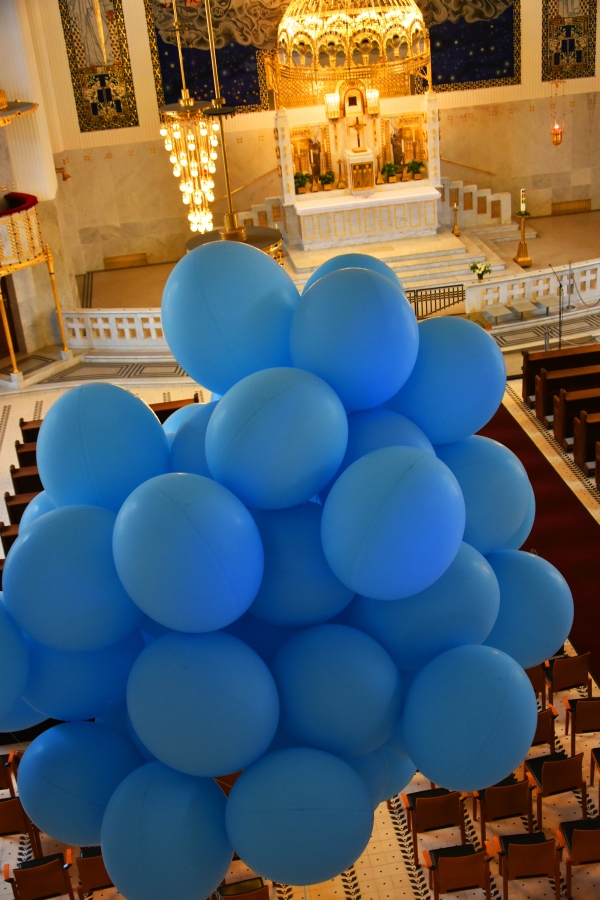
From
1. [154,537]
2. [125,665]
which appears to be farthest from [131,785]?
[154,537]

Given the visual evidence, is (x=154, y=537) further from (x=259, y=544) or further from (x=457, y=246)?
(x=457, y=246)

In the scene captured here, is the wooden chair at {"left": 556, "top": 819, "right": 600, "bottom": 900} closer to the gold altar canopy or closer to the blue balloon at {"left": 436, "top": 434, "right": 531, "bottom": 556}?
the blue balloon at {"left": 436, "top": 434, "right": 531, "bottom": 556}

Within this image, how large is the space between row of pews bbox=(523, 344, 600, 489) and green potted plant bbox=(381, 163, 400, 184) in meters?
6.08

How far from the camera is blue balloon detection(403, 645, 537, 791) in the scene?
152 inches

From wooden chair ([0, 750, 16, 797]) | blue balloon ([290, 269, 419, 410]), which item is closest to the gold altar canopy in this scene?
wooden chair ([0, 750, 16, 797])

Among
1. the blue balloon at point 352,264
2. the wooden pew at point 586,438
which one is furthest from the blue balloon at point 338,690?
the wooden pew at point 586,438

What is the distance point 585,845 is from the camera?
6227 millimetres

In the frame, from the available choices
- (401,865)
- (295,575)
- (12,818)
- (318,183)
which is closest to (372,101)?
(318,183)

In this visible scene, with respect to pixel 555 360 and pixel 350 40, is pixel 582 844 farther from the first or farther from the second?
pixel 350 40

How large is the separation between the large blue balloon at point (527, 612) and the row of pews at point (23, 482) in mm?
5901

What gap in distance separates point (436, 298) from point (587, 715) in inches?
362

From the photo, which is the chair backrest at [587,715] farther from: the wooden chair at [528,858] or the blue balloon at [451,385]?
the blue balloon at [451,385]

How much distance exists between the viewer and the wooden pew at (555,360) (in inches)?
508

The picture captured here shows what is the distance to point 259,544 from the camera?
3773 mm
